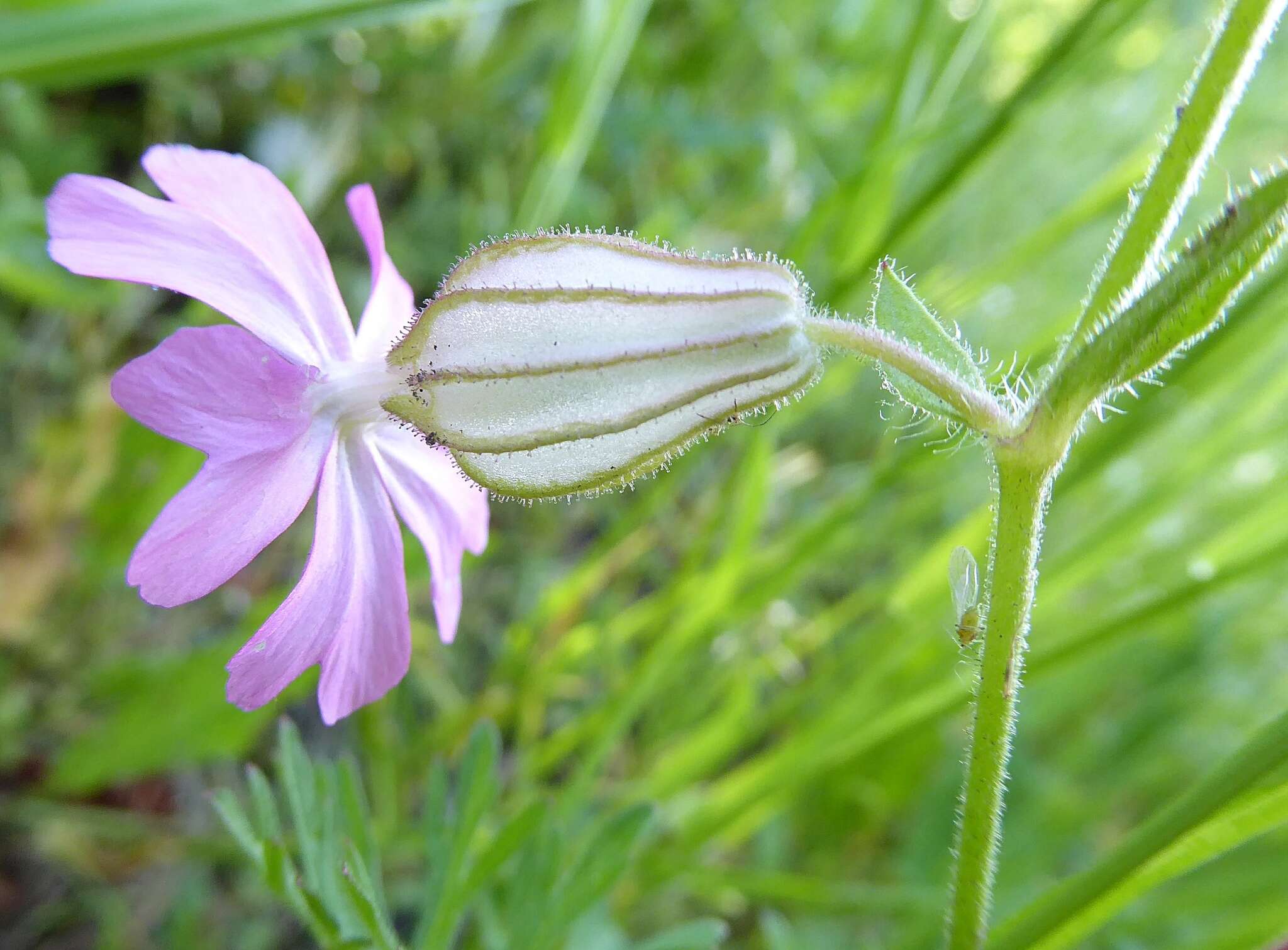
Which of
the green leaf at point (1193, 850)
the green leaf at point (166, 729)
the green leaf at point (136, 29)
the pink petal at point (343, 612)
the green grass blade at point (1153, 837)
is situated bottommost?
the green leaf at point (1193, 850)

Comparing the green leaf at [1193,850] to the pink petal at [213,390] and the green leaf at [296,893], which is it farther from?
the pink petal at [213,390]

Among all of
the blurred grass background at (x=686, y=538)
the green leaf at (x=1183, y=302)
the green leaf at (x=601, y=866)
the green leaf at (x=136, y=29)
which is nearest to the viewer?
the green leaf at (x=1183, y=302)

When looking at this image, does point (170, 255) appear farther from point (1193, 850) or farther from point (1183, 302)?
point (1193, 850)

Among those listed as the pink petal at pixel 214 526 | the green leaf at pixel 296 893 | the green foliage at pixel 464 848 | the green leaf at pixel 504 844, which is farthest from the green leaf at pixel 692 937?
the pink petal at pixel 214 526

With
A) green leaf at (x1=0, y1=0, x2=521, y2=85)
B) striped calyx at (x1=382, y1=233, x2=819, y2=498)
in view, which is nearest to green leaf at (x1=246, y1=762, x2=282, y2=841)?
striped calyx at (x1=382, y1=233, x2=819, y2=498)

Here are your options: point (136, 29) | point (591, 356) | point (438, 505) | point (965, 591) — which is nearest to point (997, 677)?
point (965, 591)

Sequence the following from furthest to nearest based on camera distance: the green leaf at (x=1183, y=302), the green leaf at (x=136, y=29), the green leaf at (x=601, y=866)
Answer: the green leaf at (x=136, y=29), the green leaf at (x=601, y=866), the green leaf at (x=1183, y=302)
